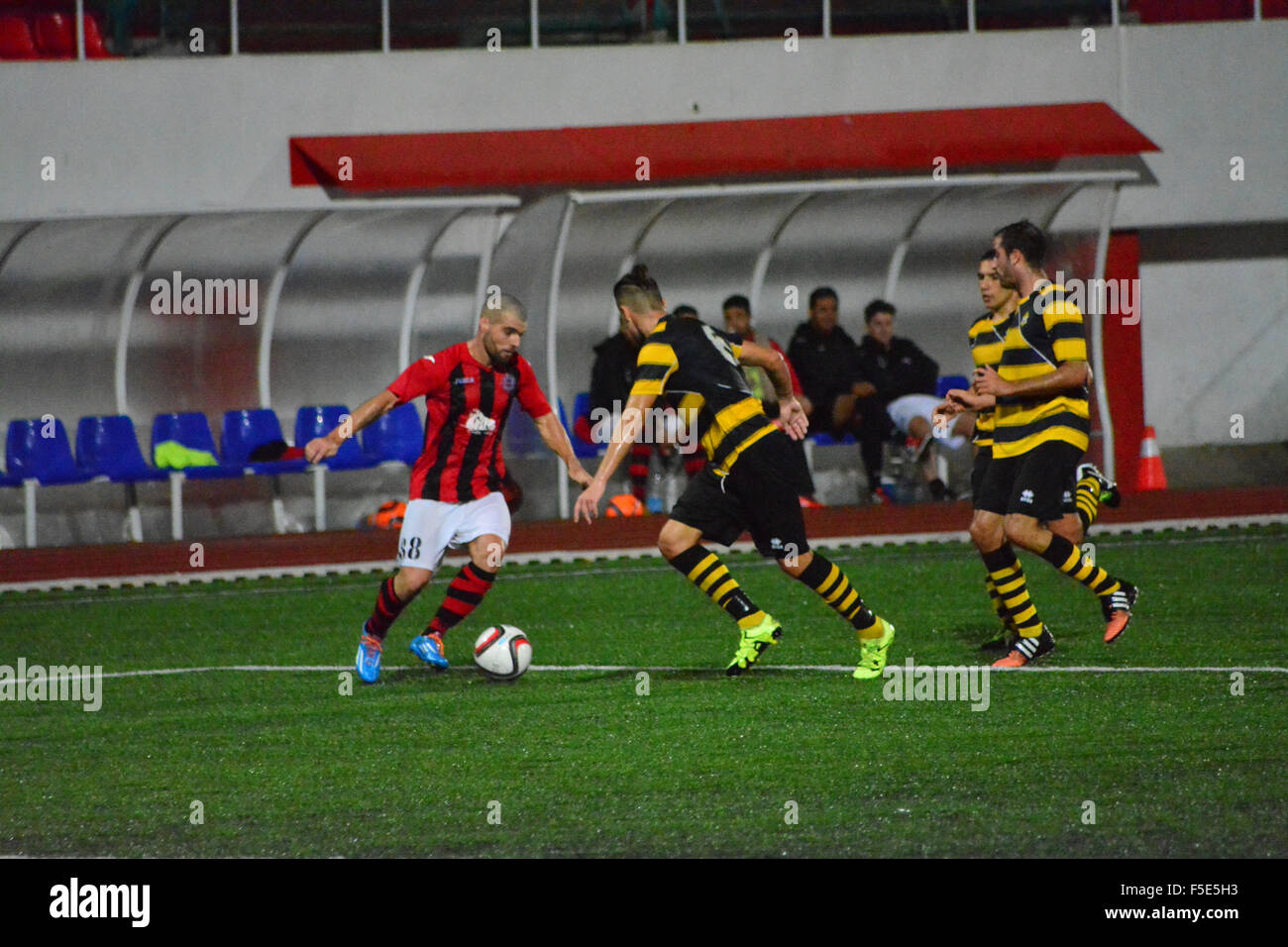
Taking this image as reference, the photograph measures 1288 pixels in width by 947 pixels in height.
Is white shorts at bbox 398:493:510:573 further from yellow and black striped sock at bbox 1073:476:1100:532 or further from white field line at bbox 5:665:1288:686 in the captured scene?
yellow and black striped sock at bbox 1073:476:1100:532

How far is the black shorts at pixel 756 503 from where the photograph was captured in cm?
796

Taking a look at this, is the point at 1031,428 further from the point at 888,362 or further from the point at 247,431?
the point at 247,431

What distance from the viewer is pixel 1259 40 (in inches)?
735

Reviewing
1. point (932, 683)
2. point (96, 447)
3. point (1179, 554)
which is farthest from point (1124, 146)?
point (932, 683)

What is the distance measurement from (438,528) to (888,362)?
811 centimetres

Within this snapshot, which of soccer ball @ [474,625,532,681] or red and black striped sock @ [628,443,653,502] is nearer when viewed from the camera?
soccer ball @ [474,625,532,681]

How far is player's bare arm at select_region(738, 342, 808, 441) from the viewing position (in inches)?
315

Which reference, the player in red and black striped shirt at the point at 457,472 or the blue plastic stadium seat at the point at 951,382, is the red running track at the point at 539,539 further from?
the player in red and black striped shirt at the point at 457,472

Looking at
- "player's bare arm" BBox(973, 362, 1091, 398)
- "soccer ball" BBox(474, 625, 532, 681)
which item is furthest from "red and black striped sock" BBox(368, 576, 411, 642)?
"player's bare arm" BBox(973, 362, 1091, 398)

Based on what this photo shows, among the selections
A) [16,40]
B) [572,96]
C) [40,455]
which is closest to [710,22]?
[572,96]

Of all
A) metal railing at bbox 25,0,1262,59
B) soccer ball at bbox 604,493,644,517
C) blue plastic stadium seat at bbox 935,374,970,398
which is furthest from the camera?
metal railing at bbox 25,0,1262,59

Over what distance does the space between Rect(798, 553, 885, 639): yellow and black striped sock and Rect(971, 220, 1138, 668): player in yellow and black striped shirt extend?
24.9 inches

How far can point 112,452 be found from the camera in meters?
15.9

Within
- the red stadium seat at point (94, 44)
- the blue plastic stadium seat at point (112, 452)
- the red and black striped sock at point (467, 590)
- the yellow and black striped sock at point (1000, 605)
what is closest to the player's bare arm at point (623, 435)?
the red and black striped sock at point (467, 590)
